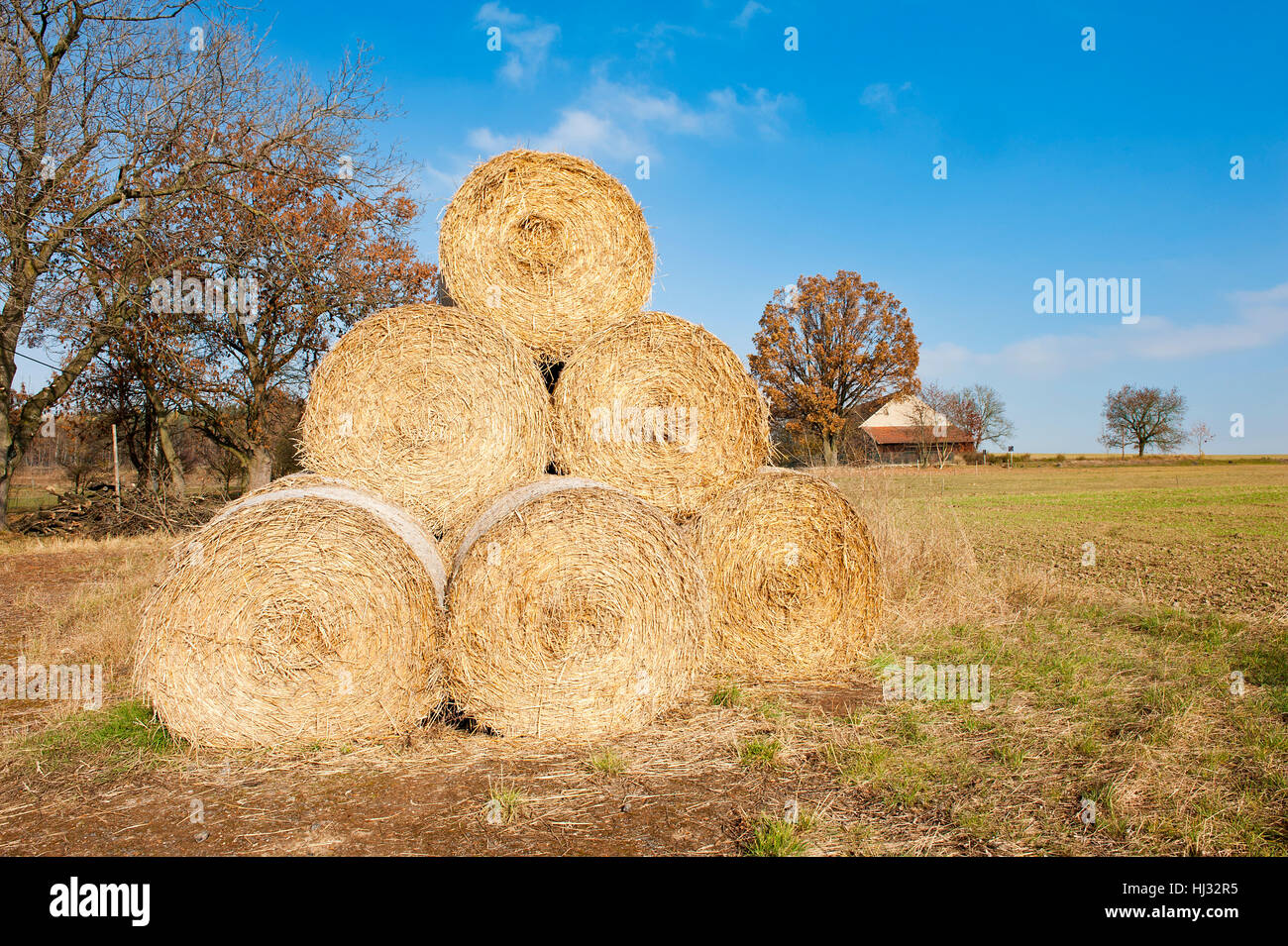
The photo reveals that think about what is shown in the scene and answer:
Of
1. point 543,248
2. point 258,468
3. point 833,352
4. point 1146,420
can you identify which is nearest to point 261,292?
point 258,468

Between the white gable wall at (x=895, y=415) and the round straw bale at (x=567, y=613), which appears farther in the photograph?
the white gable wall at (x=895, y=415)

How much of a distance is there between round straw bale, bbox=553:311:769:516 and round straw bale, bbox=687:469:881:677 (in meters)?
0.30

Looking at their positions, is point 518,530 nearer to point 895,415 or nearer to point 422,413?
point 422,413

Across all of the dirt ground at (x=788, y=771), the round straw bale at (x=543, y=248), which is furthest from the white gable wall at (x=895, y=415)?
the round straw bale at (x=543, y=248)

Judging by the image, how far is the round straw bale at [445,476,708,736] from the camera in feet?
14.6

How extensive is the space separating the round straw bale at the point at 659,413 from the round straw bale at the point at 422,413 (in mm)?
437

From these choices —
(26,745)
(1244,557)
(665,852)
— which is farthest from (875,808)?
(1244,557)

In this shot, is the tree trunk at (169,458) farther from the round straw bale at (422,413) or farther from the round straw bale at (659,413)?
the round straw bale at (659,413)

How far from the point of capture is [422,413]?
4.98 m

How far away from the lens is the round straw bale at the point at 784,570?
5625 mm

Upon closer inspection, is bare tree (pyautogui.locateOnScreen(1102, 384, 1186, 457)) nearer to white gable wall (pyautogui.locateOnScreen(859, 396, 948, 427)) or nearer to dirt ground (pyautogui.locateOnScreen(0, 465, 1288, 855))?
white gable wall (pyautogui.locateOnScreen(859, 396, 948, 427))

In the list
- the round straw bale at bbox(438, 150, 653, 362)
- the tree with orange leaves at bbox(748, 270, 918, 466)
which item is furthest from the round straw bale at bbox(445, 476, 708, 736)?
the tree with orange leaves at bbox(748, 270, 918, 466)

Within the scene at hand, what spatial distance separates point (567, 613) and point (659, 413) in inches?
61.0

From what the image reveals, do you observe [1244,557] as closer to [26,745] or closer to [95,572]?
[26,745]
